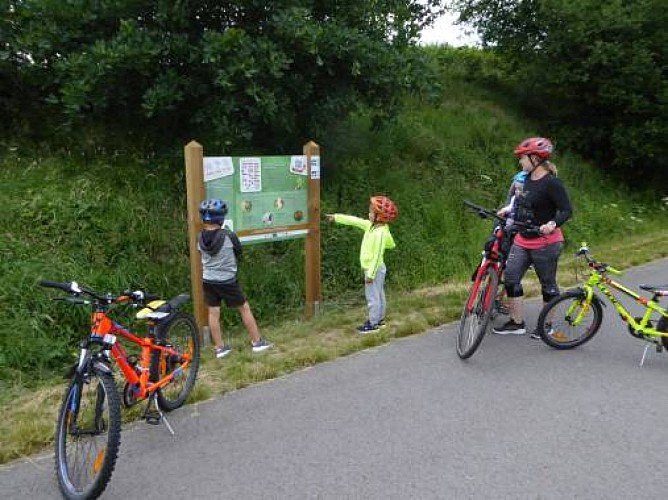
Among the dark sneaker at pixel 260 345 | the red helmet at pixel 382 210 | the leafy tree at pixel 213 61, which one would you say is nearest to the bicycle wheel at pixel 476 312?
the red helmet at pixel 382 210

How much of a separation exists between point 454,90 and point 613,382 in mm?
12492

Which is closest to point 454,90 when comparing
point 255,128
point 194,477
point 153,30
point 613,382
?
point 255,128

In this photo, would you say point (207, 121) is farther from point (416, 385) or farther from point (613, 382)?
point (613, 382)

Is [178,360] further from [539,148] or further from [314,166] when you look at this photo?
[539,148]

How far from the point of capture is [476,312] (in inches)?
207

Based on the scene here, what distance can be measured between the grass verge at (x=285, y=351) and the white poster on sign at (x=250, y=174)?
1546 mm

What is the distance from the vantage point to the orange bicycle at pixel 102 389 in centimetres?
315

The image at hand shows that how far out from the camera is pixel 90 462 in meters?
3.23

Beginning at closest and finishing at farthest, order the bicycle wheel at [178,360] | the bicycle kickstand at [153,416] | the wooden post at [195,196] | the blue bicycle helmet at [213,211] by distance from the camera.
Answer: the bicycle kickstand at [153,416] < the bicycle wheel at [178,360] < the blue bicycle helmet at [213,211] < the wooden post at [195,196]

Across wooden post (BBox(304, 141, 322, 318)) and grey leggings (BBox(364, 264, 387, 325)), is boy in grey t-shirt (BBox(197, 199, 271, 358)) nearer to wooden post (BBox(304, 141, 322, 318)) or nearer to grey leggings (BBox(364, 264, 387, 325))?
grey leggings (BBox(364, 264, 387, 325))

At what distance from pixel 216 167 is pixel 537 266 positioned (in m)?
3.28

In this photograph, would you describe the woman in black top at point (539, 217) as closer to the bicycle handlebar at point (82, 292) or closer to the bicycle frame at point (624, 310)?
the bicycle frame at point (624, 310)

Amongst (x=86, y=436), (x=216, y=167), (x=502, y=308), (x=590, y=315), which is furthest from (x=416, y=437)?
(x=216, y=167)

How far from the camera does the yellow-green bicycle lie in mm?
5219
